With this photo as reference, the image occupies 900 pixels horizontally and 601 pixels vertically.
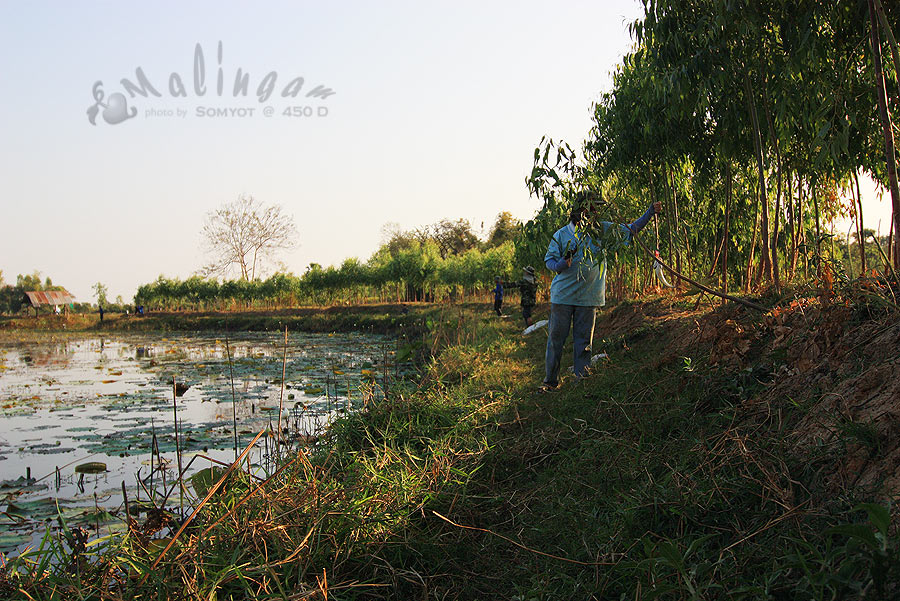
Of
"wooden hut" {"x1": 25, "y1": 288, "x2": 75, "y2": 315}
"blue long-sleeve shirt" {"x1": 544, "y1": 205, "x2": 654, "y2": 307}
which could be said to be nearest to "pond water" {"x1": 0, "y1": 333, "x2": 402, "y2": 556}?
"blue long-sleeve shirt" {"x1": 544, "y1": 205, "x2": 654, "y2": 307}

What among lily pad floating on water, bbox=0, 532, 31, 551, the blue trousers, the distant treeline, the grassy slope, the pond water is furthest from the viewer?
the distant treeline

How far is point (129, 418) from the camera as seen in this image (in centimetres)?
862

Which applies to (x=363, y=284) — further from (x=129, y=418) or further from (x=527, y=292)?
(x=129, y=418)

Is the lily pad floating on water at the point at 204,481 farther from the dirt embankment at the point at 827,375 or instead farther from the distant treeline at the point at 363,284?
the distant treeline at the point at 363,284

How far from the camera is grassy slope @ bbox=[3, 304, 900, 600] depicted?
2.14 meters

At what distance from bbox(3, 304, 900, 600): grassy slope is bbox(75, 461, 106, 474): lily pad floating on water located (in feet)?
8.32

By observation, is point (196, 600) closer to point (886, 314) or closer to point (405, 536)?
point (405, 536)

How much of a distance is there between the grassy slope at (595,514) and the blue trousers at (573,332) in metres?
1.02

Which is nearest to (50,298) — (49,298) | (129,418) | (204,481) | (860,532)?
(49,298)

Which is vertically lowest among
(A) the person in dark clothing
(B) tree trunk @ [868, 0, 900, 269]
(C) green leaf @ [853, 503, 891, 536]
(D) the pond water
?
(D) the pond water

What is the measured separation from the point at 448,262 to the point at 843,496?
43302 mm

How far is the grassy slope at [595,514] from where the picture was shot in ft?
7.04

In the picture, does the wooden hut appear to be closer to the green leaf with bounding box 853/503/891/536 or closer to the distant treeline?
the distant treeline

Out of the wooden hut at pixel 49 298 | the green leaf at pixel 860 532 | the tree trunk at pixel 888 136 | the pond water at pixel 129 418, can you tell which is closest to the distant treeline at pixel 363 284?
the wooden hut at pixel 49 298
